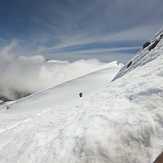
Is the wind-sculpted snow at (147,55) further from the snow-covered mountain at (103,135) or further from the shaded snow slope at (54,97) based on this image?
the snow-covered mountain at (103,135)

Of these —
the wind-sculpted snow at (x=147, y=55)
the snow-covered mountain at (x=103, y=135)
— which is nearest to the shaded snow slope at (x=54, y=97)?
the wind-sculpted snow at (x=147, y=55)

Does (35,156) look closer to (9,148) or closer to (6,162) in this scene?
(6,162)

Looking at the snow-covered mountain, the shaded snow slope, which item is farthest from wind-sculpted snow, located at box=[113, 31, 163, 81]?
the snow-covered mountain

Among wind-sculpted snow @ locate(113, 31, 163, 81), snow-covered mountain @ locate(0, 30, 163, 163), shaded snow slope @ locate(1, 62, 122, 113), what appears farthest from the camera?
shaded snow slope @ locate(1, 62, 122, 113)

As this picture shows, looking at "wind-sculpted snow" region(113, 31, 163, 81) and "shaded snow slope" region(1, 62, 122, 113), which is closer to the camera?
"wind-sculpted snow" region(113, 31, 163, 81)

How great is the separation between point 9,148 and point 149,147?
3.52m

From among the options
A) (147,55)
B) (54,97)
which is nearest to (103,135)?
(147,55)

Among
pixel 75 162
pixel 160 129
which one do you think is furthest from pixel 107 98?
pixel 75 162

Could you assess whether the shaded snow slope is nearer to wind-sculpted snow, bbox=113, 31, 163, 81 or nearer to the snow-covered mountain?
wind-sculpted snow, bbox=113, 31, 163, 81

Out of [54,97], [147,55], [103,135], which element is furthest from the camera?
[54,97]

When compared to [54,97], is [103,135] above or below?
below

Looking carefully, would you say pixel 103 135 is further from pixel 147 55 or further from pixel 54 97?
pixel 54 97

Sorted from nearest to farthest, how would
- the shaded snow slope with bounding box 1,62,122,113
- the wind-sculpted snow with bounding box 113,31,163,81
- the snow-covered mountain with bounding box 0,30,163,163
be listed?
1. the snow-covered mountain with bounding box 0,30,163,163
2. the wind-sculpted snow with bounding box 113,31,163,81
3. the shaded snow slope with bounding box 1,62,122,113

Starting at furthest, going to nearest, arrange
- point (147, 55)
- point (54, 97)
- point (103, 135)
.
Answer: point (54, 97), point (147, 55), point (103, 135)
